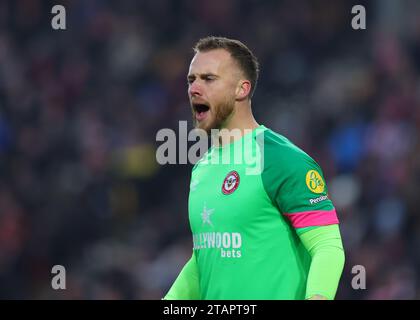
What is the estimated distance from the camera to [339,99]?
9812mm

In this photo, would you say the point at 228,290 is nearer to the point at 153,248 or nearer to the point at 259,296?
the point at 259,296

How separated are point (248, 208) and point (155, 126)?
626 cm

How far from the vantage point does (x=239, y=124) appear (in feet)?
15.0

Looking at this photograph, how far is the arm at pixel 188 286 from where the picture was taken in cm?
452

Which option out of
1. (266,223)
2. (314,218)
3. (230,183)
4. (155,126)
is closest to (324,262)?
(314,218)

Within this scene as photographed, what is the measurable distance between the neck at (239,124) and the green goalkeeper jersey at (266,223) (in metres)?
0.19

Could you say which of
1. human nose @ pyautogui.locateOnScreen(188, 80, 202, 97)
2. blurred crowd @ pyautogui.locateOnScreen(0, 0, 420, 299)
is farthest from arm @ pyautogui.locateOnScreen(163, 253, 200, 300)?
blurred crowd @ pyautogui.locateOnScreen(0, 0, 420, 299)

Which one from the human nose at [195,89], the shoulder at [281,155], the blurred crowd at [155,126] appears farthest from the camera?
the blurred crowd at [155,126]

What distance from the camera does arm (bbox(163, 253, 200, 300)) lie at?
4520 millimetres

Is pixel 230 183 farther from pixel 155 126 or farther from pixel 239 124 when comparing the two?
pixel 155 126

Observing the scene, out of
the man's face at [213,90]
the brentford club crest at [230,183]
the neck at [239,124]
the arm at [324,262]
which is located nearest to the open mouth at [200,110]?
the man's face at [213,90]

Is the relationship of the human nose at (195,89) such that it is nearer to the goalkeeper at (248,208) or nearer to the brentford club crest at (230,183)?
the goalkeeper at (248,208)
